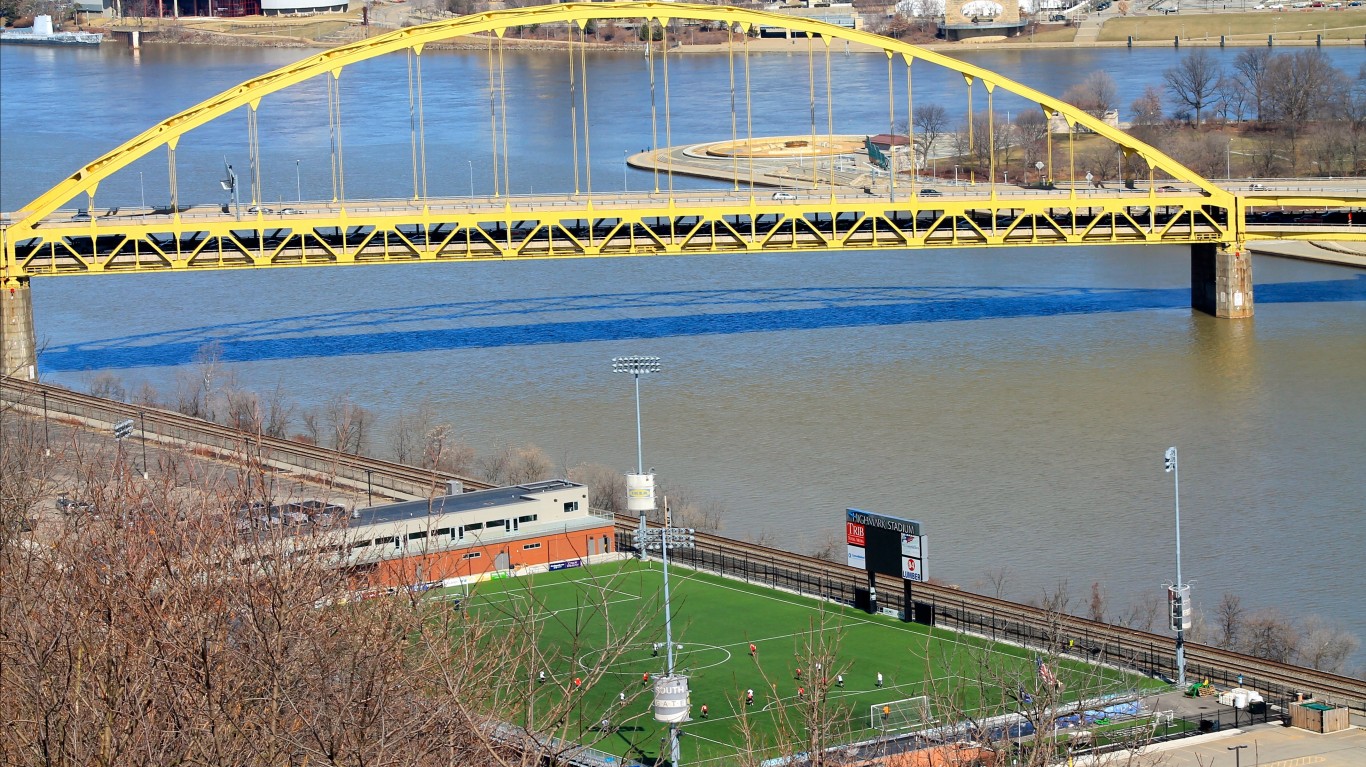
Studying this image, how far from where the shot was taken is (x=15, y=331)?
40062mm

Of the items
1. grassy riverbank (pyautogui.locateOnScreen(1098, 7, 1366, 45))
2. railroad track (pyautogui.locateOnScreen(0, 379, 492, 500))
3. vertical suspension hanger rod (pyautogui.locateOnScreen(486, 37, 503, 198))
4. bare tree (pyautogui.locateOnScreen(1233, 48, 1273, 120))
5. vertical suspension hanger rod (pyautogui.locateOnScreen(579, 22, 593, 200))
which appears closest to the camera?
railroad track (pyautogui.locateOnScreen(0, 379, 492, 500))

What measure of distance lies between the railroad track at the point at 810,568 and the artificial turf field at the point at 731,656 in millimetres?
492

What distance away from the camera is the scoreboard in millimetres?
23234

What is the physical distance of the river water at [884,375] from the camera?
27.9 metres

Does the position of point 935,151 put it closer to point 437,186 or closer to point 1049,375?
point 437,186

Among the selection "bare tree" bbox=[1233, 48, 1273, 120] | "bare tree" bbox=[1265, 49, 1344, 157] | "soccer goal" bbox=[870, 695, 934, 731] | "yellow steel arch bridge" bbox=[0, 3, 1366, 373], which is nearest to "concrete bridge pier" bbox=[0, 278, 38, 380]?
"yellow steel arch bridge" bbox=[0, 3, 1366, 373]

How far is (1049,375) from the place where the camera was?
38.0 meters

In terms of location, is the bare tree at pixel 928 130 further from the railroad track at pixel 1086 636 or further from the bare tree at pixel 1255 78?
the railroad track at pixel 1086 636

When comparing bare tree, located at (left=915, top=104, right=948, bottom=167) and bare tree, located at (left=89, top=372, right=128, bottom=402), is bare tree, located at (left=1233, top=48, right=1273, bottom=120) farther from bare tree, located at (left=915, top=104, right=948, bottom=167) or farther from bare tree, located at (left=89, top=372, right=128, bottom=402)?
bare tree, located at (left=89, top=372, right=128, bottom=402)

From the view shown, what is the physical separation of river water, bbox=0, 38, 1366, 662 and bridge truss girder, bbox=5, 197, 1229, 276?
1.65 m

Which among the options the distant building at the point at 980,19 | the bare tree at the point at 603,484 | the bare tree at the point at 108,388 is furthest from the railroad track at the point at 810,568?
the distant building at the point at 980,19

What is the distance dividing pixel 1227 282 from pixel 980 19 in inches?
2651

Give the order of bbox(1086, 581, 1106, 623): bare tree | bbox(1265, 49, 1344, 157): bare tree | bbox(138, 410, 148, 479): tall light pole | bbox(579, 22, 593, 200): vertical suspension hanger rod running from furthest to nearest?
bbox(1265, 49, 1344, 157): bare tree → bbox(579, 22, 593, 200): vertical suspension hanger rod → bbox(138, 410, 148, 479): tall light pole → bbox(1086, 581, 1106, 623): bare tree

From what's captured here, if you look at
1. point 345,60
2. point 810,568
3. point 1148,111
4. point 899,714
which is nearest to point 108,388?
point 345,60
